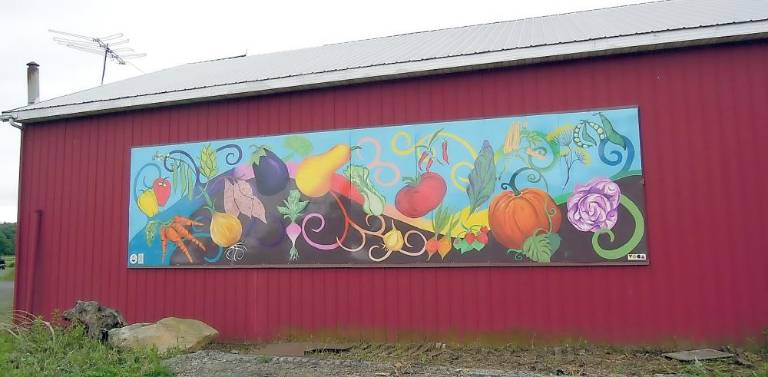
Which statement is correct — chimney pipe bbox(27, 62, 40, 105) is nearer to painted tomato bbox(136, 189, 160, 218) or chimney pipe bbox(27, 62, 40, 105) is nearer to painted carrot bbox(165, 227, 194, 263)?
painted tomato bbox(136, 189, 160, 218)

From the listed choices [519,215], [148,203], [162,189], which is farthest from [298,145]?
[519,215]

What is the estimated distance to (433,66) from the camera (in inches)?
295

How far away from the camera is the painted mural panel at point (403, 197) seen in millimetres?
7012

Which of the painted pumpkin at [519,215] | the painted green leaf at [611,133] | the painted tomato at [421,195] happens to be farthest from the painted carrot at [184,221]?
the painted green leaf at [611,133]

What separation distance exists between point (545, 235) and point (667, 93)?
2.15m

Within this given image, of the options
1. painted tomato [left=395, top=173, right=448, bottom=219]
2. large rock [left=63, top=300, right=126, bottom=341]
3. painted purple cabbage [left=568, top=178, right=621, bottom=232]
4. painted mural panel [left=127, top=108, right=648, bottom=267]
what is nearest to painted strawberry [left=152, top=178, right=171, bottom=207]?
painted mural panel [left=127, top=108, right=648, bottom=267]

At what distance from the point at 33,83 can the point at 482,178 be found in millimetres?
8085

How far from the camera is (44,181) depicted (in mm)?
9508

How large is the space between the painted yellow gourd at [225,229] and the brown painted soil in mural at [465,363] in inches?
62.3

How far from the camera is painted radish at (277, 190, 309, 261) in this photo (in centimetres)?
798

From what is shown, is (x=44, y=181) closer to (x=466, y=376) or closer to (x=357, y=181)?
(x=357, y=181)

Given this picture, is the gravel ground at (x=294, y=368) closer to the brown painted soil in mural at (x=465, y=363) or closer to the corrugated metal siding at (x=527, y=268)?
the brown painted soil in mural at (x=465, y=363)

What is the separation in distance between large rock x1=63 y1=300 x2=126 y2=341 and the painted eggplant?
8.14 ft

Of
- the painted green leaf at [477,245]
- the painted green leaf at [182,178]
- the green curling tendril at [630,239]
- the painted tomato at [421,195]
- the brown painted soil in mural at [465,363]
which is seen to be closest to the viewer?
the brown painted soil in mural at [465,363]
